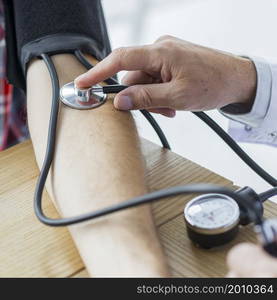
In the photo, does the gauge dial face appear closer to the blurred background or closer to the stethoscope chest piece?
the stethoscope chest piece

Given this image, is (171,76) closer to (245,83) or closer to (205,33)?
(245,83)

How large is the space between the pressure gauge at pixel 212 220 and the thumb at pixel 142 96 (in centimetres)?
21

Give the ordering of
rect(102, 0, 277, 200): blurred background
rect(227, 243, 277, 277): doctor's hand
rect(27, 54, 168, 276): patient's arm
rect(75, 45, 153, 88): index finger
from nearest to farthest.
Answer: rect(227, 243, 277, 277): doctor's hand → rect(27, 54, 168, 276): patient's arm → rect(75, 45, 153, 88): index finger → rect(102, 0, 277, 200): blurred background

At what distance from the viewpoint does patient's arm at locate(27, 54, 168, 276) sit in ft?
2.22

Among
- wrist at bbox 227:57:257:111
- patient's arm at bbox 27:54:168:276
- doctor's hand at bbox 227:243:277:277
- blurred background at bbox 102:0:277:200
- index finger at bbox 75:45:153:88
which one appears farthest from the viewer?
blurred background at bbox 102:0:277:200

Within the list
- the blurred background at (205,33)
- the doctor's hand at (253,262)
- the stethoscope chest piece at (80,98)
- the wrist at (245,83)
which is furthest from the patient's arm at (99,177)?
the blurred background at (205,33)

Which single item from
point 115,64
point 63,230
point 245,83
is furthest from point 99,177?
point 245,83

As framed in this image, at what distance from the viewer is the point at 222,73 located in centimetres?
98

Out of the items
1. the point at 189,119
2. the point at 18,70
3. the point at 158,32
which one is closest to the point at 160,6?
the point at 158,32

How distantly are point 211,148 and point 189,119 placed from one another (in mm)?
202

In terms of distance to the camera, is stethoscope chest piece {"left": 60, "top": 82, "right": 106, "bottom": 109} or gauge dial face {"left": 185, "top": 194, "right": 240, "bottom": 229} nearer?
gauge dial face {"left": 185, "top": 194, "right": 240, "bottom": 229}

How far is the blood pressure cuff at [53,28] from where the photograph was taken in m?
1.03

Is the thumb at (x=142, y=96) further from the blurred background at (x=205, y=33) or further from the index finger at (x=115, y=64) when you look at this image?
the blurred background at (x=205, y=33)

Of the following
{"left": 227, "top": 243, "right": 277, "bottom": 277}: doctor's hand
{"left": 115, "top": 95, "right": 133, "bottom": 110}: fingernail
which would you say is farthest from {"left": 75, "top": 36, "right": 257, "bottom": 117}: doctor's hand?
{"left": 227, "top": 243, "right": 277, "bottom": 277}: doctor's hand
